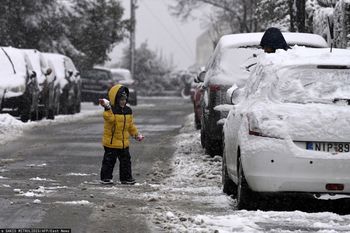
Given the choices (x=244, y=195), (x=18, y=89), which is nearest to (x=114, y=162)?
(x=244, y=195)

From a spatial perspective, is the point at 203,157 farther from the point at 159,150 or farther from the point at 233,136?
the point at 233,136

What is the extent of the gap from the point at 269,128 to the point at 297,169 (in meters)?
0.46

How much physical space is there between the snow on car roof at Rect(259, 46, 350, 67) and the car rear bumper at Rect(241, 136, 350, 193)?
0.99 metres

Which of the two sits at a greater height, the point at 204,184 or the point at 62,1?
the point at 62,1

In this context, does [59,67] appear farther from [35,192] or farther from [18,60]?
[35,192]

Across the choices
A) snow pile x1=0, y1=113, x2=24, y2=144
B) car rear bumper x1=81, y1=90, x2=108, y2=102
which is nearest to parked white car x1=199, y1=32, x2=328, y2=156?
snow pile x1=0, y1=113, x2=24, y2=144

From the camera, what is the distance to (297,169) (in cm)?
834

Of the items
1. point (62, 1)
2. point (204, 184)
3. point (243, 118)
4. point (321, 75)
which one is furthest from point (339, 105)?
point (62, 1)

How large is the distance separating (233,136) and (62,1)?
1116 inches

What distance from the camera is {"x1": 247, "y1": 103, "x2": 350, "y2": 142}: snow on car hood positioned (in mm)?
8430

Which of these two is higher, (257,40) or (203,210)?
(257,40)

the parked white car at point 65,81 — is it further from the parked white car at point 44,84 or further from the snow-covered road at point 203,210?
the snow-covered road at point 203,210

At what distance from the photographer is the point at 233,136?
9523mm

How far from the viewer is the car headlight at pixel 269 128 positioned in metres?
8.43
